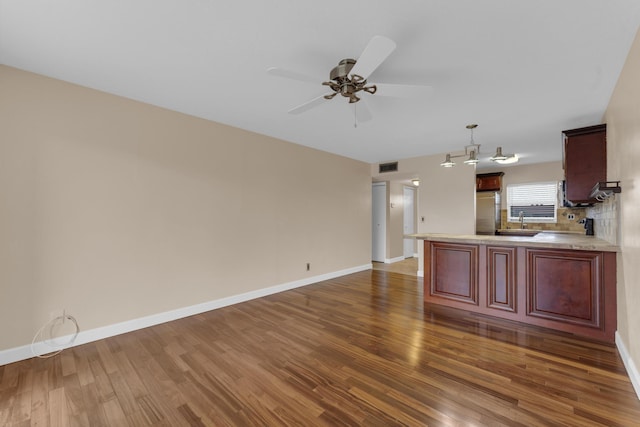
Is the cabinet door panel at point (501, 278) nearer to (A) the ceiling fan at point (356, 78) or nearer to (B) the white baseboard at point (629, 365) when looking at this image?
(B) the white baseboard at point (629, 365)

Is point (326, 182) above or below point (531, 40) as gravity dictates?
below

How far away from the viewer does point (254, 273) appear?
4117 millimetres

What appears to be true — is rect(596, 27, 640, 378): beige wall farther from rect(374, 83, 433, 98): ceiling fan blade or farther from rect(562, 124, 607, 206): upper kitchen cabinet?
rect(374, 83, 433, 98): ceiling fan blade

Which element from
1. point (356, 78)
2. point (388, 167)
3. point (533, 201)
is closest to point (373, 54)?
point (356, 78)

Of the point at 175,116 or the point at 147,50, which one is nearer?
the point at 147,50

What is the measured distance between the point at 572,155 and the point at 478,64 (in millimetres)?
2107

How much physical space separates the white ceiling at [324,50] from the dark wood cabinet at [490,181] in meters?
3.10

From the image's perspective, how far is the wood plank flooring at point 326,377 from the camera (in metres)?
1.70

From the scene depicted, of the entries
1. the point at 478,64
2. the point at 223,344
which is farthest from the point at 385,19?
the point at 223,344

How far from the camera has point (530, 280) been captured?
124 inches

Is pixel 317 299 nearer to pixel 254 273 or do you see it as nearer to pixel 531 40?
pixel 254 273

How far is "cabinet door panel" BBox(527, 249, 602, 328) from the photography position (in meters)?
2.80

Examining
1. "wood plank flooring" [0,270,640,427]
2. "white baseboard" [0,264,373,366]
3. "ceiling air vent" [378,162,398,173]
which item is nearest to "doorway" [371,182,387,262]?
"ceiling air vent" [378,162,398,173]

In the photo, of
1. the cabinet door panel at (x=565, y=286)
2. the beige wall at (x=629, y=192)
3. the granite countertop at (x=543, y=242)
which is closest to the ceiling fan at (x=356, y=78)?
the beige wall at (x=629, y=192)
